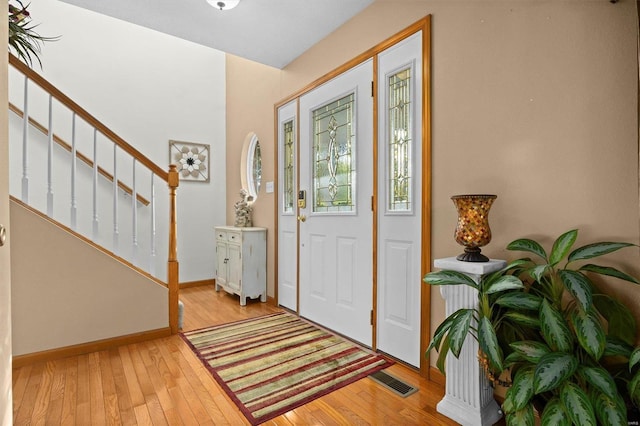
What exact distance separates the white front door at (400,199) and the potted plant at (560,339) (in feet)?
2.03

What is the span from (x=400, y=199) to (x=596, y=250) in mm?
1081

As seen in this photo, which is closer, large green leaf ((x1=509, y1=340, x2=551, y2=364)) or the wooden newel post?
large green leaf ((x1=509, y1=340, x2=551, y2=364))

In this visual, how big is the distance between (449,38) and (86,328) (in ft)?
9.78

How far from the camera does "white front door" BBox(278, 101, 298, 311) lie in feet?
10.2

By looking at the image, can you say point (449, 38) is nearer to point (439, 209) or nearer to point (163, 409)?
point (439, 209)

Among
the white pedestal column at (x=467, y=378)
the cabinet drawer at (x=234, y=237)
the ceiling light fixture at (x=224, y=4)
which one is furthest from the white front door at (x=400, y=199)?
the cabinet drawer at (x=234, y=237)

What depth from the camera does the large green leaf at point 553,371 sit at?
1038 millimetres

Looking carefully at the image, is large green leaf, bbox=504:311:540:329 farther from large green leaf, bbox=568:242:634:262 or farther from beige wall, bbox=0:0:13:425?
beige wall, bbox=0:0:13:425

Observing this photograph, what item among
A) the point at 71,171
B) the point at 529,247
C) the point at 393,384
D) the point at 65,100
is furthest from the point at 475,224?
the point at 71,171

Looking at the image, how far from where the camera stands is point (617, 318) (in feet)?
3.84

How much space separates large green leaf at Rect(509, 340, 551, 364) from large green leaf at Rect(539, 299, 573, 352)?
0.04 m

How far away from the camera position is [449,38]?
1807 millimetres

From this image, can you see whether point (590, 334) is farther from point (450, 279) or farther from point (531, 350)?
point (450, 279)

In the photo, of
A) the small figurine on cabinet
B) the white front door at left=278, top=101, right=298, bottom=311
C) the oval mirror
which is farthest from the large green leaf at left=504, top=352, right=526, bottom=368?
the oval mirror
